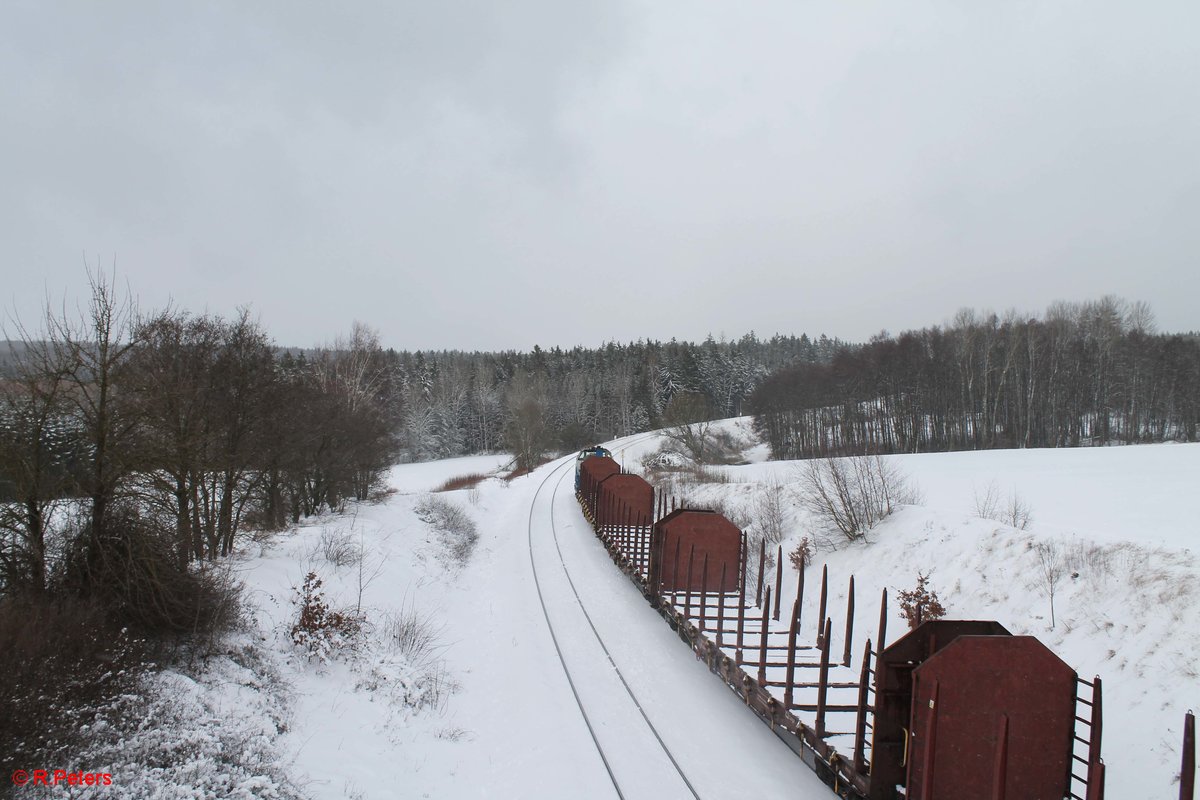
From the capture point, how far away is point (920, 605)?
12273 millimetres

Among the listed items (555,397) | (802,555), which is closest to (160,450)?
(802,555)

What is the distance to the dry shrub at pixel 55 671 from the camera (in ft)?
15.3

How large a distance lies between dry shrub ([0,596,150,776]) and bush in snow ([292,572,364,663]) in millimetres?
2984

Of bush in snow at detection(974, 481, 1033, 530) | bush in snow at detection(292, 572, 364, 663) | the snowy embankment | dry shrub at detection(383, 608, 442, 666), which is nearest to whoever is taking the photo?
the snowy embankment

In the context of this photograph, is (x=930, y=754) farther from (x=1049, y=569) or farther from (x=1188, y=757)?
(x=1049, y=569)

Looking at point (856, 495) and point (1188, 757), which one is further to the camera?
point (856, 495)

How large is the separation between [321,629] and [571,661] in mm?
4599

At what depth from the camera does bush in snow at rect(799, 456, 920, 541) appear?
17609 mm

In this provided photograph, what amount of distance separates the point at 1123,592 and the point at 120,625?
49.0 feet

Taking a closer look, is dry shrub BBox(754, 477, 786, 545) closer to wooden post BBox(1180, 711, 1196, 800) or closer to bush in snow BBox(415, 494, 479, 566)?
bush in snow BBox(415, 494, 479, 566)

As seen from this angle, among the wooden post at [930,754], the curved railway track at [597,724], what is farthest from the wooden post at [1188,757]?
the curved railway track at [597,724]

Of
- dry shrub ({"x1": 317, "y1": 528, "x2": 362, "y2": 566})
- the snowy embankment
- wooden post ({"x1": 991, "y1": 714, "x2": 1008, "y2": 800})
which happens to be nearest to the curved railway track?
wooden post ({"x1": 991, "y1": 714, "x2": 1008, "y2": 800})

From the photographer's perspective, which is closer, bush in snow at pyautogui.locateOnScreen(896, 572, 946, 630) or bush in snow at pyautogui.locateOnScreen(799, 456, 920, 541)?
bush in snow at pyautogui.locateOnScreen(896, 572, 946, 630)

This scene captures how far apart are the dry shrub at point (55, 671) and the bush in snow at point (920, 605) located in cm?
Result: 1299
